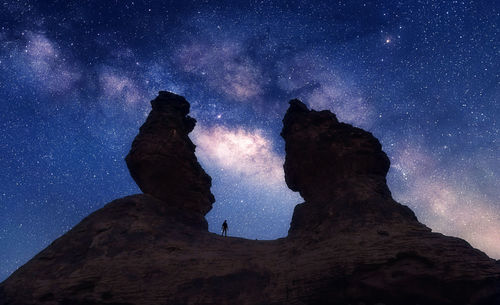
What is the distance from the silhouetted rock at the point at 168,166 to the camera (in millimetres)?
20281

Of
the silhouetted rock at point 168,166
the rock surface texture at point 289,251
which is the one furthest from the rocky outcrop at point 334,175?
the silhouetted rock at point 168,166

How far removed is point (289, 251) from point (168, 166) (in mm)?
10636

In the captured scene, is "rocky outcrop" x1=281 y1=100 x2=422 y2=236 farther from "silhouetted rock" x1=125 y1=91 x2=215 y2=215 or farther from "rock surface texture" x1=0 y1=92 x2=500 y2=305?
"silhouetted rock" x1=125 y1=91 x2=215 y2=215

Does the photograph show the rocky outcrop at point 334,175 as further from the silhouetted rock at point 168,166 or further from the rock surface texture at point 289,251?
the silhouetted rock at point 168,166

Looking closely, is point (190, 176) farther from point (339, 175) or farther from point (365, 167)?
point (365, 167)

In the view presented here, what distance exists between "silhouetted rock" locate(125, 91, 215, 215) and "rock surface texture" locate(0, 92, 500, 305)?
3.9 inches

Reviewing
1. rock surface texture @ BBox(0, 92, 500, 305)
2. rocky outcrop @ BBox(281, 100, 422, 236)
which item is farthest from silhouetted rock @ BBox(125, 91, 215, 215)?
rocky outcrop @ BBox(281, 100, 422, 236)

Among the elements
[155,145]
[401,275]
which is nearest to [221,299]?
[401,275]

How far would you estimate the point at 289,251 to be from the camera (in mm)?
14266

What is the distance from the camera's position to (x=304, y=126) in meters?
20.1

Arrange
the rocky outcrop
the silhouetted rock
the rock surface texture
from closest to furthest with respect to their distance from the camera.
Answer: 1. the rock surface texture
2. the rocky outcrop
3. the silhouetted rock

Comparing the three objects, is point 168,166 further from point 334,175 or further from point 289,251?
point 334,175

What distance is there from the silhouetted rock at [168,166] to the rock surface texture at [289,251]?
0.10 metres

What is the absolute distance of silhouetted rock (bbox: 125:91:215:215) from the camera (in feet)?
66.5
